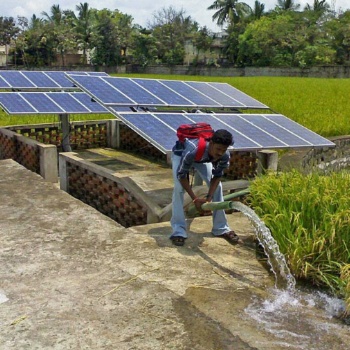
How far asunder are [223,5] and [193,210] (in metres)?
65.9

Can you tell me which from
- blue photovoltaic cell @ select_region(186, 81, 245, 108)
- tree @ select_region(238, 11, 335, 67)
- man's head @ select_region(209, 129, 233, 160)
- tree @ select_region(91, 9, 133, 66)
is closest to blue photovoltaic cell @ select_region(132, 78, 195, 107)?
blue photovoltaic cell @ select_region(186, 81, 245, 108)

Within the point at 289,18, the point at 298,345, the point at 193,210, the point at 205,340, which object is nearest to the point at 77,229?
the point at 193,210

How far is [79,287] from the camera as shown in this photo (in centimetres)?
395

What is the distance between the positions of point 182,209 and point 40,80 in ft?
27.5

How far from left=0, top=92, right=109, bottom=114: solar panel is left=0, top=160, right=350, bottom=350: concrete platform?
14.4ft

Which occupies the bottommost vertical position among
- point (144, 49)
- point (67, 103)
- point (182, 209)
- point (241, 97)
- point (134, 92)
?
point (182, 209)

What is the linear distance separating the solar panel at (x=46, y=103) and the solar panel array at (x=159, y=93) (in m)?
1.40

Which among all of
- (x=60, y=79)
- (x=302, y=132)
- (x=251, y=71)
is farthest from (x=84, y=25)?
(x=302, y=132)

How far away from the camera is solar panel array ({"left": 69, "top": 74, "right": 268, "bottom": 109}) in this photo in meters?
7.78

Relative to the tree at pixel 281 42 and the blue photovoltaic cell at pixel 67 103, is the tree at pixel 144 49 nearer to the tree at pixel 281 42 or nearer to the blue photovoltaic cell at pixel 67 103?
the tree at pixel 281 42

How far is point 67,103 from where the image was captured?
10742 millimetres

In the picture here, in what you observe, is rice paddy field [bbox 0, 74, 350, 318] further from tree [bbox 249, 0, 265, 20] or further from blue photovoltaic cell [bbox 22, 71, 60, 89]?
tree [bbox 249, 0, 265, 20]

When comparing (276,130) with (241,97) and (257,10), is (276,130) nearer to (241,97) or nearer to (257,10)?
(241,97)

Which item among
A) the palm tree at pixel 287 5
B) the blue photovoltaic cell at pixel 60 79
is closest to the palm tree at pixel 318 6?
the palm tree at pixel 287 5
